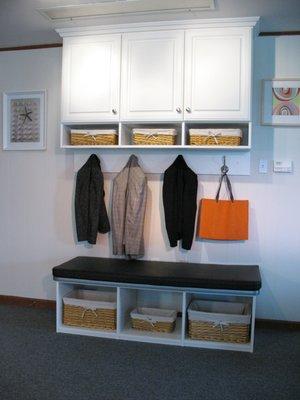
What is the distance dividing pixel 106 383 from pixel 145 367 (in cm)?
30

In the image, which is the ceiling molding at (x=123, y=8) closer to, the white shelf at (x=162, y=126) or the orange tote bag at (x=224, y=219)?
the white shelf at (x=162, y=126)

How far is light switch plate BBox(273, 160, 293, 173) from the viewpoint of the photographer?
2.99 m

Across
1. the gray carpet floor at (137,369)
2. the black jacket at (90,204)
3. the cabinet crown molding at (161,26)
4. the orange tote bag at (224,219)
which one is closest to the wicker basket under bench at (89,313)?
the gray carpet floor at (137,369)

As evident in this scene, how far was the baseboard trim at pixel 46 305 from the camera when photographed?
10.0ft

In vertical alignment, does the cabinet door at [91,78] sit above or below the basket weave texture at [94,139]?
above

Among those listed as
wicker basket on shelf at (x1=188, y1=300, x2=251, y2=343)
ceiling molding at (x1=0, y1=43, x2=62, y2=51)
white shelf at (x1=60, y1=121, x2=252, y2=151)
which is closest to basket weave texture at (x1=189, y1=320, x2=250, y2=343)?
wicker basket on shelf at (x1=188, y1=300, x2=251, y2=343)

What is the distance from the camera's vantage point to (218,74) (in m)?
2.75

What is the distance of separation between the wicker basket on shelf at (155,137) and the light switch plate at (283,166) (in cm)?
82

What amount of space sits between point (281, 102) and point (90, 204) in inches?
67.6

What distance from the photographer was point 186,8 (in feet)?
8.50

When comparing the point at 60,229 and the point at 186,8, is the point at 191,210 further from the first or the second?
the point at 186,8

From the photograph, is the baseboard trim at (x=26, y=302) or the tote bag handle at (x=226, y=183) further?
the baseboard trim at (x=26, y=302)

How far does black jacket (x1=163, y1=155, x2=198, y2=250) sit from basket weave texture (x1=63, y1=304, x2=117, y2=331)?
0.73 meters

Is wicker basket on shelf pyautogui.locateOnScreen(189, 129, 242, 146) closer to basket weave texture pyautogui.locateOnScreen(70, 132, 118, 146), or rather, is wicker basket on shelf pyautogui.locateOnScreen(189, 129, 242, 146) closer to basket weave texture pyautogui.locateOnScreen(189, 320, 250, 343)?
basket weave texture pyautogui.locateOnScreen(70, 132, 118, 146)
